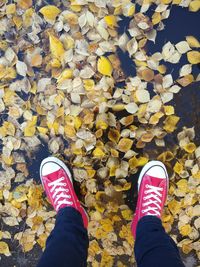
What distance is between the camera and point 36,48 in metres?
1.70

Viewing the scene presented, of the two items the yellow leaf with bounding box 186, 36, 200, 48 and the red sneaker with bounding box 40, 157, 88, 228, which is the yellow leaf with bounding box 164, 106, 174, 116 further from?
the red sneaker with bounding box 40, 157, 88, 228

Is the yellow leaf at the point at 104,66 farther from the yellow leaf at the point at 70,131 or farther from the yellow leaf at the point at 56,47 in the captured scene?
the yellow leaf at the point at 70,131

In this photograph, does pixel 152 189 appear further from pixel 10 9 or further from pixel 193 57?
pixel 10 9

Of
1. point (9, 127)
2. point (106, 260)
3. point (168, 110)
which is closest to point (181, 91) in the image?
point (168, 110)

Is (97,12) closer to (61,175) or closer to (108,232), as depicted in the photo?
(61,175)

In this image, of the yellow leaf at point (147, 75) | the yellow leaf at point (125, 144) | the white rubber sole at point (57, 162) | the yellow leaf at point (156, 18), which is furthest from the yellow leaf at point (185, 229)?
the yellow leaf at point (156, 18)

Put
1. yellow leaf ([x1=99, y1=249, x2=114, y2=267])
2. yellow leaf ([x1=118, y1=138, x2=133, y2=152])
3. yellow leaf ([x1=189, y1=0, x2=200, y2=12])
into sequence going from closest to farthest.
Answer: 1. yellow leaf ([x1=189, y1=0, x2=200, y2=12])
2. yellow leaf ([x1=118, y1=138, x2=133, y2=152])
3. yellow leaf ([x1=99, y1=249, x2=114, y2=267])

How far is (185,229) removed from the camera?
182 centimetres

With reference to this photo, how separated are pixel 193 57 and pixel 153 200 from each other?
2.22 feet

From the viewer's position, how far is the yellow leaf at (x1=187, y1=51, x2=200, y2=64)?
1648 millimetres

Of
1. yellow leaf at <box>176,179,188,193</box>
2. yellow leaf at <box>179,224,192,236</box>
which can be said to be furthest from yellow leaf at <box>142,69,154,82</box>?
yellow leaf at <box>179,224,192,236</box>

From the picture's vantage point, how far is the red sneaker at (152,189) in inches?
68.2

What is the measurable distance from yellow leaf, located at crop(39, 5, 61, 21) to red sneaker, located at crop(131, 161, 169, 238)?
803mm

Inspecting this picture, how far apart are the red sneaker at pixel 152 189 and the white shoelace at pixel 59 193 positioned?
331mm
